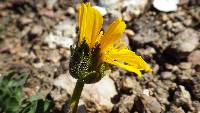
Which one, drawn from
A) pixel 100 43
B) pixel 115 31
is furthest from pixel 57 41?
pixel 115 31

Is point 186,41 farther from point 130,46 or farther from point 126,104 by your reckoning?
point 126,104

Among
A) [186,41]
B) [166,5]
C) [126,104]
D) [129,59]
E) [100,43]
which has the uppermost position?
[100,43]

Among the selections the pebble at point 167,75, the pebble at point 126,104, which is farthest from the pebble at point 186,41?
the pebble at point 126,104

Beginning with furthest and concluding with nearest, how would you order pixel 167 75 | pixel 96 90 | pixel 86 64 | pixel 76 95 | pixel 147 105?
1. pixel 167 75
2. pixel 96 90
3. pixel 147 105
4. pixel 76 95
5. pixel 86 64

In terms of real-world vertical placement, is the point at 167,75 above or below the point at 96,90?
above

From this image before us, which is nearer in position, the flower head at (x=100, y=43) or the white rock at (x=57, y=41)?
the flower head at (x=100, y=43)

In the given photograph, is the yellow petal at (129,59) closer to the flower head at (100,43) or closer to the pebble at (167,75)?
the flower head at (100,43)

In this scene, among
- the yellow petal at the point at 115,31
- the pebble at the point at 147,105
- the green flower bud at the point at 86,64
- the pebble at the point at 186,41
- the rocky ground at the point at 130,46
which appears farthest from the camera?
the pebble at the point at 186,41
